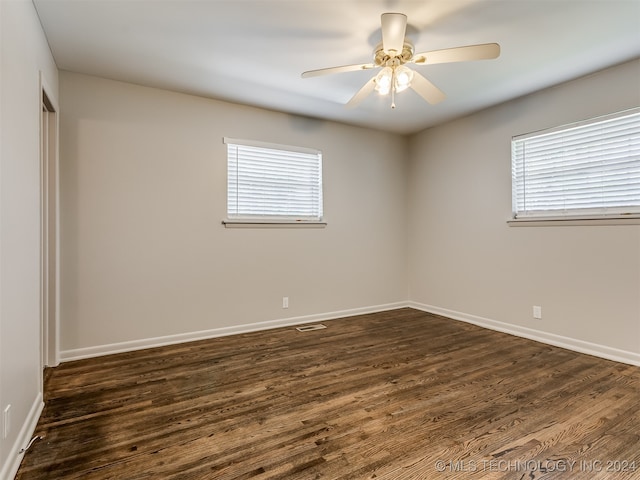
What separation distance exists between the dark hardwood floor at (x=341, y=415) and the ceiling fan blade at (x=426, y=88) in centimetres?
219

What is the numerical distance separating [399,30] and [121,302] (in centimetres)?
325

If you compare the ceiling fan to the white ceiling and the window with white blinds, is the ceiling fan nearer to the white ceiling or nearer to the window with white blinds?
the white ceiling

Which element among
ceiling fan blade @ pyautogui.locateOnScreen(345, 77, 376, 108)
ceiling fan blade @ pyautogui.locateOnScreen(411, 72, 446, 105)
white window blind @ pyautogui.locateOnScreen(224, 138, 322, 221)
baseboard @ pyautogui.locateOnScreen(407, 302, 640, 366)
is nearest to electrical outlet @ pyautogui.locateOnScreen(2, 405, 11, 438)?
white window blind @ pyautogui.locateOnScreen(224, 138, 322, 221)

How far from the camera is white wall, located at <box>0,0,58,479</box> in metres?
1.51

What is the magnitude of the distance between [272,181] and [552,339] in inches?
135

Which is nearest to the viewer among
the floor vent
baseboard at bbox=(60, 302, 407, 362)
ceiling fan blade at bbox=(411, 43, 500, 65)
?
ceiling fan blade at bbox=(411, 43, 500, 65)

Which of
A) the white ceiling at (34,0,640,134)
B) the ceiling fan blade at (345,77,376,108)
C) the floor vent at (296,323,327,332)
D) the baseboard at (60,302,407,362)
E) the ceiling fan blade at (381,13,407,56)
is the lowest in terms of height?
the floor vent at (296,323,327,332)

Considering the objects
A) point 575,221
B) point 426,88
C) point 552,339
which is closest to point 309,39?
point 426,88

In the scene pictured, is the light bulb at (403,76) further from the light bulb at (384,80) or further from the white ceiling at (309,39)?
the white ceiling at (309,39)

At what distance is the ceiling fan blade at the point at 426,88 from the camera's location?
93.6 inches

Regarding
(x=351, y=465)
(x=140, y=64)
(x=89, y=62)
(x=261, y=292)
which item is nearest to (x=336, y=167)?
(x=261, y=292)

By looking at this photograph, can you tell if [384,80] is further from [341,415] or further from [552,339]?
[552,339]

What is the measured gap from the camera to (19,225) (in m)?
1.73

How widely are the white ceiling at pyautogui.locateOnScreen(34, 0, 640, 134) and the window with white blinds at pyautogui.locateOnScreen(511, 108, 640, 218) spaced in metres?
0.52
